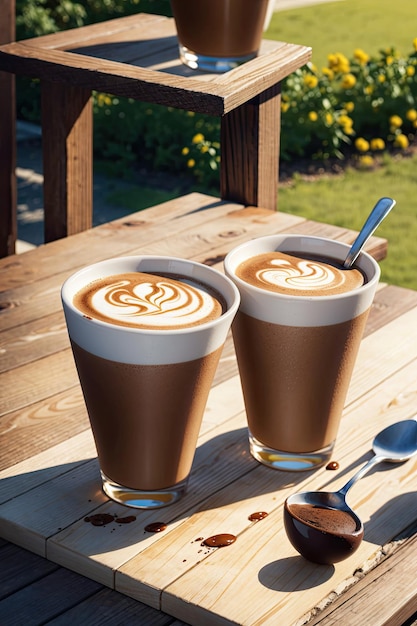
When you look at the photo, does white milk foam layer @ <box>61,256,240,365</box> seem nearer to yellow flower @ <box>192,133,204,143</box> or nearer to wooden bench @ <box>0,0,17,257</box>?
wooden bench @ <box>0,0,17,257</box>

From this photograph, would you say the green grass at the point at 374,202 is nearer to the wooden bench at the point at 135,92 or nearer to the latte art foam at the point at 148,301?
the wooden bench at the point at 135,92

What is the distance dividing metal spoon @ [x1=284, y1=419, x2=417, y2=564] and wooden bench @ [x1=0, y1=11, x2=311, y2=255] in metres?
0.72

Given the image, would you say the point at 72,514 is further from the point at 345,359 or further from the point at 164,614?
the point at 345,359

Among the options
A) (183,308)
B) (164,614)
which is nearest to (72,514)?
(164,614)

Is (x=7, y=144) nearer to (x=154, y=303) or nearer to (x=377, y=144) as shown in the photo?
(x=154, y=303)

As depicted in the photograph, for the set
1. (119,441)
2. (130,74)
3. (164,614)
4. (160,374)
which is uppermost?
(130,74)

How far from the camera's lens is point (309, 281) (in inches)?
51.6

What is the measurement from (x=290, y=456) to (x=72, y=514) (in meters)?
0.32

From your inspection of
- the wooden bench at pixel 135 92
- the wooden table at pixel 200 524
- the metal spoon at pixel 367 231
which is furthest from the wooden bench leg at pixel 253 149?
the metal spoon at pixel 367 231

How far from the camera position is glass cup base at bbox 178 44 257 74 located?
1.83 meters

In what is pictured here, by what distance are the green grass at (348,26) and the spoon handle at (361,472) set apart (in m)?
5.72

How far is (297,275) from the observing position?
133cm

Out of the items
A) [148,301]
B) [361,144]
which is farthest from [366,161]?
[148,301]

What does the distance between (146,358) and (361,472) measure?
37cm
